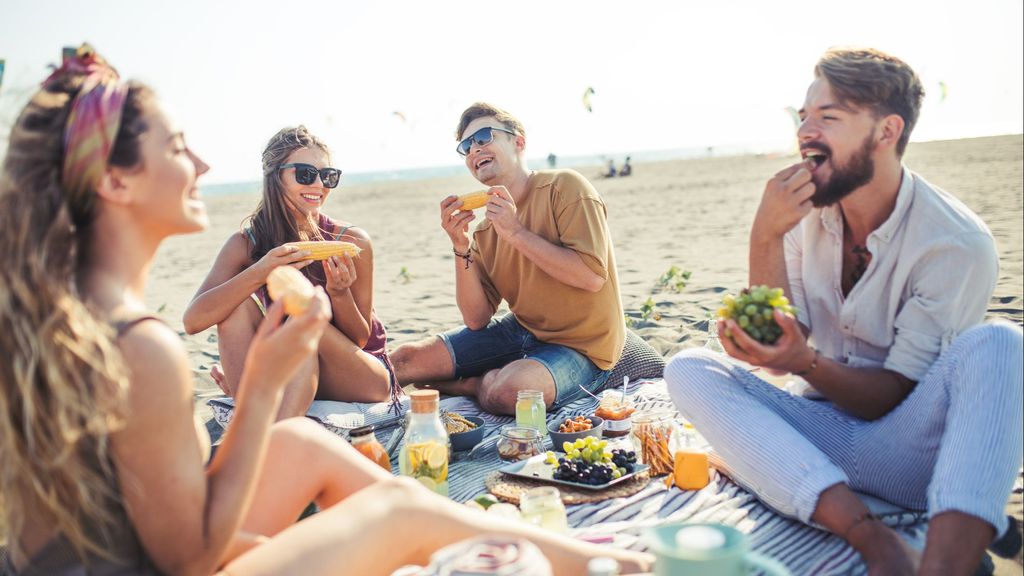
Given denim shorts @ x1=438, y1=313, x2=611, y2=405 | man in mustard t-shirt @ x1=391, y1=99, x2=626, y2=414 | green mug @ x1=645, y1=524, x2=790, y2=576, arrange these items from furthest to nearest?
denim shorts @ x1=438, y1=313, x2=611, y2=405
man in mustard t-shirt @ x1=391, y1=99, x2=626, y2=414
green mug @ x1=645, y1=524, x2=790, y2=576

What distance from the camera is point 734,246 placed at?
12.8 m

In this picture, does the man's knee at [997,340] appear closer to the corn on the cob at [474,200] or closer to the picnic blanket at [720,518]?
the picnic blanket at [720,518]

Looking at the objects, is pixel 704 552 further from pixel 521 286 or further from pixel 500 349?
pixel 500 349

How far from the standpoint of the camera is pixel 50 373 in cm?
189

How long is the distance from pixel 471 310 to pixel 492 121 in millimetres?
1385

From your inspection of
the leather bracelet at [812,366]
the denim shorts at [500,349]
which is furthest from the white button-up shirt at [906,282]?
the denim shorts at [500,349]

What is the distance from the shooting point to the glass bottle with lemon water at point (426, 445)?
3.35 meters

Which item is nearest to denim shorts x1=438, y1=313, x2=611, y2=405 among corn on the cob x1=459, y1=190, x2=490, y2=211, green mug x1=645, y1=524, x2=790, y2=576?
corn on the cob x1=459, y1=190, x2=490, y2=211

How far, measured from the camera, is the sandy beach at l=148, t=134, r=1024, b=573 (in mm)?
7797

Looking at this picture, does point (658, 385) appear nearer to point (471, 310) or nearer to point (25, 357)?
point (471, 310)

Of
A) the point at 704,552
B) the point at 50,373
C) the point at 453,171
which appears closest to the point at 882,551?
the point at 704,552

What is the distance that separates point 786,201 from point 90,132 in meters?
2.84

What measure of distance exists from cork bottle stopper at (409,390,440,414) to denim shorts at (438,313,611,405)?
6.94ft

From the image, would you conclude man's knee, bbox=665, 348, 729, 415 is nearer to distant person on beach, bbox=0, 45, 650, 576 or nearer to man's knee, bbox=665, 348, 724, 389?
man's knee, bbox=665, 348, 724, 389
